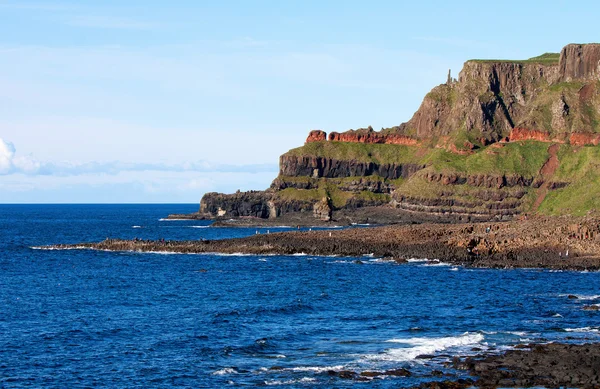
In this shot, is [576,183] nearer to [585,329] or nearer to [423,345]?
[585,329]

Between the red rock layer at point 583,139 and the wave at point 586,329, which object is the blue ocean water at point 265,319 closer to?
the wave at point 586,329

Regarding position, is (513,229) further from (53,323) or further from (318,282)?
(53,323)

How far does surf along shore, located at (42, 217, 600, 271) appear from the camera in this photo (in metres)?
96.3

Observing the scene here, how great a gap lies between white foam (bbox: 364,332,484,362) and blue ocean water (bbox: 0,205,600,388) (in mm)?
116

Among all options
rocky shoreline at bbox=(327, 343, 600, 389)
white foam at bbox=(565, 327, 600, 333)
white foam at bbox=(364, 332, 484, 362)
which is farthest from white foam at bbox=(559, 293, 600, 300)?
rocky shoreline at bbox=(327, 343, 600, 389)

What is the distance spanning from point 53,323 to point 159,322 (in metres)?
7.72

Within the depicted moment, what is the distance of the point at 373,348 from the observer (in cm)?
5012

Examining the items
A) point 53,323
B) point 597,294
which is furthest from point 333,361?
point 597,294

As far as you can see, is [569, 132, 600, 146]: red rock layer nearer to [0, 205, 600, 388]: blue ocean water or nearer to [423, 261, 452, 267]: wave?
[423, 261, 452, 267]: wave

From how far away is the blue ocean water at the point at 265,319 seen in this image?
148ft

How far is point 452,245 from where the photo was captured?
11106 centimetres

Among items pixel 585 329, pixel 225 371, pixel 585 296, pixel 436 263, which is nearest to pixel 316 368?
pixel 225 371

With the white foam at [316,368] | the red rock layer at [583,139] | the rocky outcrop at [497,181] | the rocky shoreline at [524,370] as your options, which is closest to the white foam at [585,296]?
the rocky shoreline at [524,370]

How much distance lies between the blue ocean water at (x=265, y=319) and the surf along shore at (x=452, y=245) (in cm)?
627
